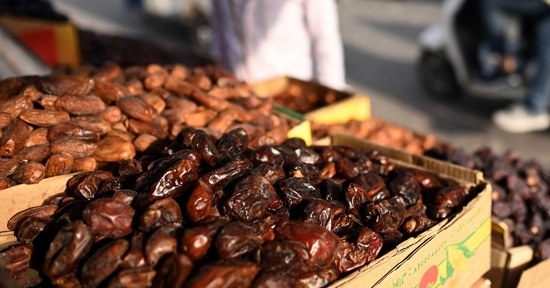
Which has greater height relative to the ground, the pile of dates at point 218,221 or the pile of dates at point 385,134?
the pile of dates at point 218,221

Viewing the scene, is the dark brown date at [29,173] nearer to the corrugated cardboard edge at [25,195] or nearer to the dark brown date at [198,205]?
the corrugated cardboard edge at [25,195]

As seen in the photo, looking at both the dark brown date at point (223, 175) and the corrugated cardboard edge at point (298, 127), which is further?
the corrugated cardboard edge at point (298, 127)

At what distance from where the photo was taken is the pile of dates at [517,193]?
8.12ft

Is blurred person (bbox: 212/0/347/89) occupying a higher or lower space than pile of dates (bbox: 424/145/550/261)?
higher

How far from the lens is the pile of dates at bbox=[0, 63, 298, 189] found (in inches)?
77.1

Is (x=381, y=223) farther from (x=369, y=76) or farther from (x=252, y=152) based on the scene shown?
(x=369, y=76)

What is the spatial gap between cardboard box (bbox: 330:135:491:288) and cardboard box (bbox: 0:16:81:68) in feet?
11.1

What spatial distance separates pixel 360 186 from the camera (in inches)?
72.7

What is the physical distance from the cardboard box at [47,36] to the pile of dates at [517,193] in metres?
3.07

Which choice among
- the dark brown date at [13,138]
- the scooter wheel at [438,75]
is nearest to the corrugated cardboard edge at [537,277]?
the dark brown date at [13,138]

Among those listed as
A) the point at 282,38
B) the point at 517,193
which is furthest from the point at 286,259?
the point at 282,38

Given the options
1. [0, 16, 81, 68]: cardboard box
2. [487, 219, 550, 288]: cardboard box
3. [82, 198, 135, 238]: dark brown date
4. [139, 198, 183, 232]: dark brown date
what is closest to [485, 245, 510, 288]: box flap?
[487, 219, 550, 288]: cardboard box

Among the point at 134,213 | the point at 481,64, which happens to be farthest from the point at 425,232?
the point at 481,64

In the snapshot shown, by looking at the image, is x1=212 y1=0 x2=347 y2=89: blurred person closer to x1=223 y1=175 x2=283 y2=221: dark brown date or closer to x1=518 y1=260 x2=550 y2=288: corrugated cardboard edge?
x1=518 y1=260 x2=550 y2=288: corrugated cardboard edge
